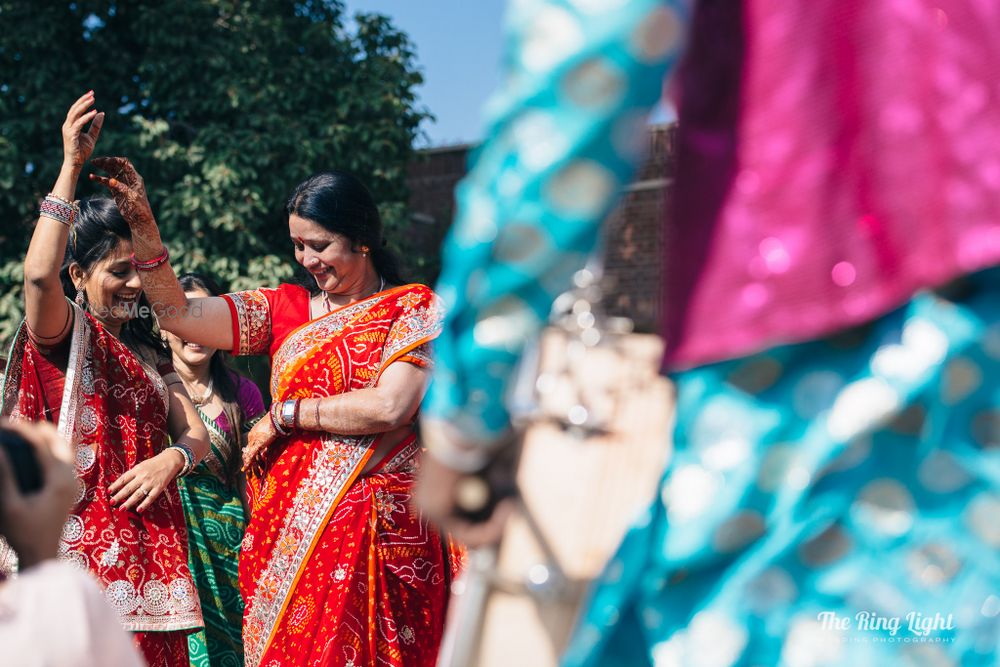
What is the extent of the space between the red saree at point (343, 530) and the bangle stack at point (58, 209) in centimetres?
64

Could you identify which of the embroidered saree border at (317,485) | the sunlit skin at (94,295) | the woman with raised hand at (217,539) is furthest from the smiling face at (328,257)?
the woman with raised hand at (217,539)

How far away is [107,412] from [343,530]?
2.60 feet

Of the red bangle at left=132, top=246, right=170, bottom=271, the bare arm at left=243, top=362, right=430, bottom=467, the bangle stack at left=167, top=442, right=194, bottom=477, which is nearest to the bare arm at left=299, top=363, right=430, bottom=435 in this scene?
the bare arm at left=243, top=362, right=430, bottom=467

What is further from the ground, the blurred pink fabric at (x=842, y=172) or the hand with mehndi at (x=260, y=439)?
the blurred pink fabric at (x=842, y=172)

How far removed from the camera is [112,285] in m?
3.92

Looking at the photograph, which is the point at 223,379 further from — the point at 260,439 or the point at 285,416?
the point at 285,416

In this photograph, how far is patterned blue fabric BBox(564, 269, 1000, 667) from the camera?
118 cm

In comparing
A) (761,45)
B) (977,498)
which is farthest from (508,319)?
(977,498)

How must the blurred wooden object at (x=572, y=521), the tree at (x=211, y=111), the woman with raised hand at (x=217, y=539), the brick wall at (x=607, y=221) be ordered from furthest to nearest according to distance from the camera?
the tree at (x=211, y=111), the woman with raised hand at (x=217, y=539), the brick wall at (x=607, y=221), the blurred wooden object at (x=572, y=521)

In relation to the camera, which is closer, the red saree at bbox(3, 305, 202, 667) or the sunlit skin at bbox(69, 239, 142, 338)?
the red saree at bbox(3, 305, 202, 667)

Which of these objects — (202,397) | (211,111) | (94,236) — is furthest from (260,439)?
(211,111)

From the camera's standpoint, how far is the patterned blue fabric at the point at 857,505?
1.18 metres

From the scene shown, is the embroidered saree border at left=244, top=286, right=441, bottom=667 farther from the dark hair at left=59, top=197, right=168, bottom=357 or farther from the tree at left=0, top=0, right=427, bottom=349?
the tree at left=0, top=0, right=427, bottom=349

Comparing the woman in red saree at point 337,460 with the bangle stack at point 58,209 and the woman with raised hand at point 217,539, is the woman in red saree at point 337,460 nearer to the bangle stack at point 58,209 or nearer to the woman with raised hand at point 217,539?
the bangle stack at point 58,209
